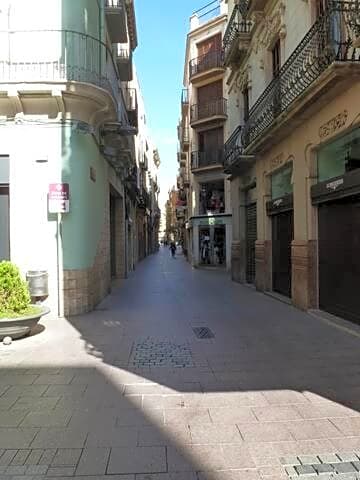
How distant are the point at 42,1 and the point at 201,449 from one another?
9.76 metres

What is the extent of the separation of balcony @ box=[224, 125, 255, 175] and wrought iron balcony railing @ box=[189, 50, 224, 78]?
39.7 ft

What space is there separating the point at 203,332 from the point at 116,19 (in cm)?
1016

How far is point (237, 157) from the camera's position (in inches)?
615

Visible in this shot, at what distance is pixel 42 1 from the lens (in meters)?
9.92

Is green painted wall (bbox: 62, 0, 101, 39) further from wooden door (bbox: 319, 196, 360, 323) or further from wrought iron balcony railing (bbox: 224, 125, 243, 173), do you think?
wrought iron balcony railing (bbox: 224, 125, 243, 173)

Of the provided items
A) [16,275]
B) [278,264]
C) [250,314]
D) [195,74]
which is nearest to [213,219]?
[195,74]

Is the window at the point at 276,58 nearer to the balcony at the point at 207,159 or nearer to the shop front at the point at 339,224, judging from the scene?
the shop front at the point at 339,224

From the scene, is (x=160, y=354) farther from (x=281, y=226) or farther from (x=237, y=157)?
(x=237, y=157)

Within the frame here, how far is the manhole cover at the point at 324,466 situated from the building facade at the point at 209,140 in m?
24.8

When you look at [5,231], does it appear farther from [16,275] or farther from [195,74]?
[195,74]

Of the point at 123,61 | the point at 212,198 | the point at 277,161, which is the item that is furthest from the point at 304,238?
the point at 212,198

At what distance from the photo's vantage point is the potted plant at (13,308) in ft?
23.9

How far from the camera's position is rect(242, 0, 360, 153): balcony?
25.5ft

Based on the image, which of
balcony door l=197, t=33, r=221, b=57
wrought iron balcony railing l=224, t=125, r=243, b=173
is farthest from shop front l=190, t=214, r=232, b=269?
balcony door l=197, t=33, r=221, b=57
